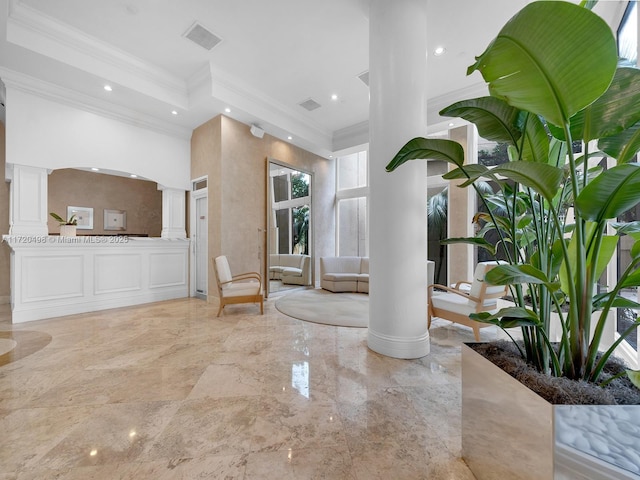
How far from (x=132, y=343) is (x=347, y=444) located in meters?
2.68

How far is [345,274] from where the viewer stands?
6.06 metres

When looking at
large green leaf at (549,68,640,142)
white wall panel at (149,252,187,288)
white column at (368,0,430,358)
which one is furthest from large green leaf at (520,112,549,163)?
white wall panel at (149,252,187,288)

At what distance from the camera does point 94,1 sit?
3051mm

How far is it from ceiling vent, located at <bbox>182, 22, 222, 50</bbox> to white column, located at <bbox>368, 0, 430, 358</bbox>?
2.23 m

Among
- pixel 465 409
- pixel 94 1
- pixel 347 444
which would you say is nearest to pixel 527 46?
pixel 465 409

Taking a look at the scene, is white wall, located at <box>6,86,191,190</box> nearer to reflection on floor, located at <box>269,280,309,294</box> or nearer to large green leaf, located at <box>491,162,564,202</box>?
Answer: reflection on floor, located at <box>269,280,309,294</box>

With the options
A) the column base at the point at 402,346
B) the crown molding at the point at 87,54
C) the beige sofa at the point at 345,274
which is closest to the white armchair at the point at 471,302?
the column base at the point at 402,346

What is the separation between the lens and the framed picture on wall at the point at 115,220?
6.19m

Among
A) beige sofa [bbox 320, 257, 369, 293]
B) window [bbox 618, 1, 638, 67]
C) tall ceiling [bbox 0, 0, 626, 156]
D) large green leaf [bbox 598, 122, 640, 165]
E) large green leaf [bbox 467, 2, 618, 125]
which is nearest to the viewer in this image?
large green leaf [bbox 467, 2, 618, 125]

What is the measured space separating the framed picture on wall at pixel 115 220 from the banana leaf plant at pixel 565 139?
23.8ft

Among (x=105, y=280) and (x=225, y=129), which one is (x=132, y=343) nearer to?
(x=105, y=280)

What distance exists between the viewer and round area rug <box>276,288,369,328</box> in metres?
3.82

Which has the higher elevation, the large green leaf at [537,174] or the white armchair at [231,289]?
the large green leaf at [537,174]

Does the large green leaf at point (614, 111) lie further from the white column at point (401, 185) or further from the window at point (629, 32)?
the window at point (629, 32)
